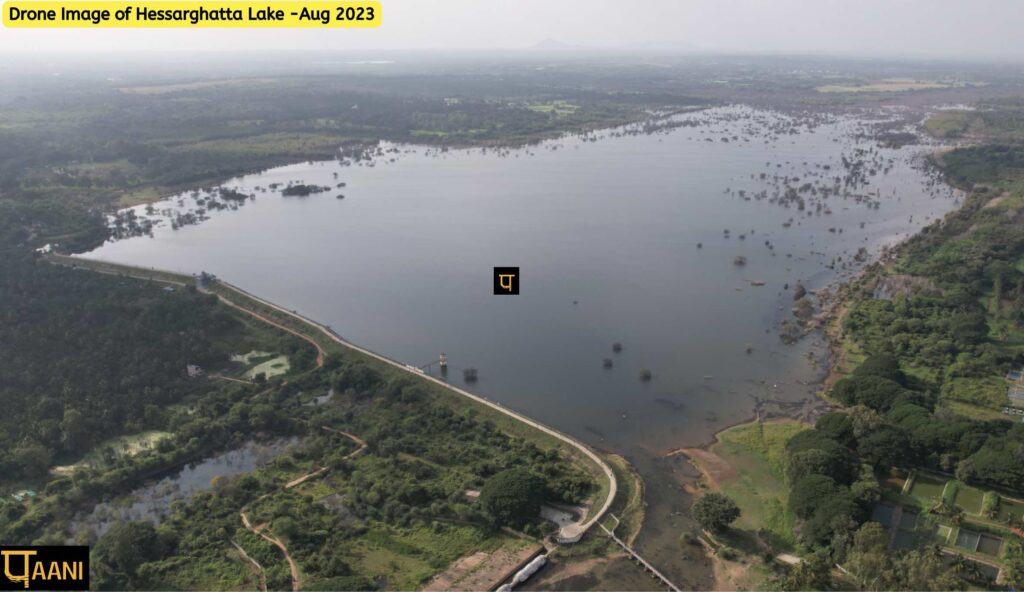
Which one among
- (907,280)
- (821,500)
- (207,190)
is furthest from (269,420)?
(207,190)

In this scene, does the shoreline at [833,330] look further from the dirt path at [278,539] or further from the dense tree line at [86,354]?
the dense tree line at [86,354]

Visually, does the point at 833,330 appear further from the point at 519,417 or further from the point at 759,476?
the point at 519,417

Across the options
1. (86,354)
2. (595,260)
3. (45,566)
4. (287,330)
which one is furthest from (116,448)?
(595,260)

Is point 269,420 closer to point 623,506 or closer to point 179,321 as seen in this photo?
point 179,321

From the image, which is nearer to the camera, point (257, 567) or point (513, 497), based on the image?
point (257, 567)

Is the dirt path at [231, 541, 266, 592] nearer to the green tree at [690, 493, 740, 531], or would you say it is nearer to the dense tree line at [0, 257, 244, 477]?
the dense tree line at [0, 257, 244, 477]

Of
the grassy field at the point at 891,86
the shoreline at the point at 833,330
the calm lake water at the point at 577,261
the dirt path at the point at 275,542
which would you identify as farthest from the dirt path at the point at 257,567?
the grassy field at the point at 891,86

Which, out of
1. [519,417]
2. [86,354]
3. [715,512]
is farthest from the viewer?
[86,354]
